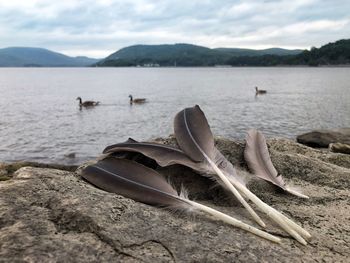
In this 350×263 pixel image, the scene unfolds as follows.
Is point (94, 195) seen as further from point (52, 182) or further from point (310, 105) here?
point (310, 105)

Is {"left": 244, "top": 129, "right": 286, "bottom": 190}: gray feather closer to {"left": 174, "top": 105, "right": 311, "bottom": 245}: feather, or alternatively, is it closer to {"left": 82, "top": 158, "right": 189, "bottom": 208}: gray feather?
{"left": 174, "top": 105, "right": 311, "bottom": 245}: feather

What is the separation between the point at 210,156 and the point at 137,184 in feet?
2.58

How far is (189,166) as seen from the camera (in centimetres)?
363

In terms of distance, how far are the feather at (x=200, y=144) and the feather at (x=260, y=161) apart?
477 mm

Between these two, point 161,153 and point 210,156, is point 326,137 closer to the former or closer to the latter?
point 210,156

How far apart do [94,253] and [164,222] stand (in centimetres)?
61

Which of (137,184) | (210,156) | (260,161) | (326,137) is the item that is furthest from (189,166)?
(326,137)

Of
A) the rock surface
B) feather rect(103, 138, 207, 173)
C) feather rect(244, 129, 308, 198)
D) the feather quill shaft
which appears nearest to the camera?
the rock surface

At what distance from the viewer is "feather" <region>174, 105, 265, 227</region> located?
343 cm

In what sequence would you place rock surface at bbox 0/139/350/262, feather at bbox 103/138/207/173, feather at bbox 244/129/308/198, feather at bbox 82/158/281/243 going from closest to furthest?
1. rock surface at bbox 0/139/350/262
2. feather at bbox 82/158/281/243
3. feather at bbox 103/138/207/173
4. feather at bbox 244/129/308/198

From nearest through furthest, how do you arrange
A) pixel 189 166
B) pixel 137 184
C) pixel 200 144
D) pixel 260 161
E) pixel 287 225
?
1. pixel 287 225
2. pixel 137 184
3. pixel 189 166
4. pixel 200 144
5. pixel 260 161

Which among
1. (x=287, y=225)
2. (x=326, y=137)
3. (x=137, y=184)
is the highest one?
(x=137, y=184)

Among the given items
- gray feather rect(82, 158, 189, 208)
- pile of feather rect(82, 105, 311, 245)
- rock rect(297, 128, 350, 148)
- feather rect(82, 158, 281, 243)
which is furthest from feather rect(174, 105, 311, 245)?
rock rect(297, 128, 350, 148)

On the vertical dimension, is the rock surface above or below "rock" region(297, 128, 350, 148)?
above
